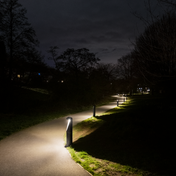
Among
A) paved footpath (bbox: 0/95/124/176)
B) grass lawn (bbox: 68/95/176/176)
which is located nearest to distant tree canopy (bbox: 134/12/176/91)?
grass lawn (bbox: 68/95/176/176)

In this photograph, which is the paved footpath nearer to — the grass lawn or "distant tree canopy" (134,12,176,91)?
the grass lawn

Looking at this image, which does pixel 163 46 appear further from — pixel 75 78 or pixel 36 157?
pixel 75 78

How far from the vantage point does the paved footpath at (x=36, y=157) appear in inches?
174

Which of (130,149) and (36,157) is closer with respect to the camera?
(36,157)

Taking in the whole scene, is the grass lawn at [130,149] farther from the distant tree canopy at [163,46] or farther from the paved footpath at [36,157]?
the distant tree canopy at [163,46]

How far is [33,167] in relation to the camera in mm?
4668

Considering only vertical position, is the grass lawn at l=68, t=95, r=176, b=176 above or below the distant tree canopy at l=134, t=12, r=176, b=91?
below

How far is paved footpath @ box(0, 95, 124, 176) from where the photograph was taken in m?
4.43

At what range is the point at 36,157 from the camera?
5.40m

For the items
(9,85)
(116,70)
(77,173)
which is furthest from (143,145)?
(116,70)

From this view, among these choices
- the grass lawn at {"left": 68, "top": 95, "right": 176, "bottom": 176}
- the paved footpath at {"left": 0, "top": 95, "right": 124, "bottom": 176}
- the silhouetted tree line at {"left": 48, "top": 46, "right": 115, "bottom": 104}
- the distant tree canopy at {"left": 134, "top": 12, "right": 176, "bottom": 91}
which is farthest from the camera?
the silhouetted tree line at {"left": 48, "top": 46, "right": 115, "bottom": 104}

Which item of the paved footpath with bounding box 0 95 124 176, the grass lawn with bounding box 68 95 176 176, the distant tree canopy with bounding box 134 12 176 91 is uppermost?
the distant tree canopy with bounding box 134 12 176 91

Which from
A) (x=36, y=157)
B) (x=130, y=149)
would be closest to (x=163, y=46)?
(x=130, y=149)

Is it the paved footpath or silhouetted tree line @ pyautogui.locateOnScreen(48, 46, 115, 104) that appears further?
silhouetted tree line @ pyautogui.locateOnScreen(48, 46, 115, 104)
